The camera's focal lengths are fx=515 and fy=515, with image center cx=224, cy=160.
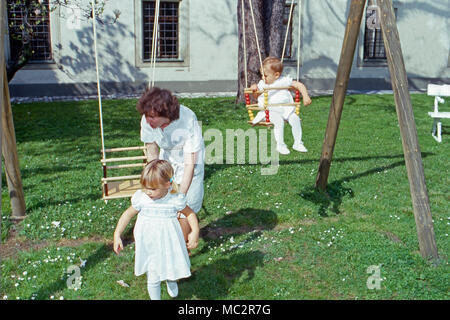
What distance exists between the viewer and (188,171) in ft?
15.5

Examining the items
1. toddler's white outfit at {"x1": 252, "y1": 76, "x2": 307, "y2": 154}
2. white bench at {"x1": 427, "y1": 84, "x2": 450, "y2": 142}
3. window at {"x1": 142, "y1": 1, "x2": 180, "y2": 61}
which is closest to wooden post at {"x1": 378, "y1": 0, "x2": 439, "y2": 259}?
toddler's white outfit at {"x1": 252, "y1": 76, "x2": 307, "y2": 154}

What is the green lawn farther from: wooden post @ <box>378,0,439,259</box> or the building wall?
the building wall

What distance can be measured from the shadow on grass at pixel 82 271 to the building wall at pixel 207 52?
44.7ft

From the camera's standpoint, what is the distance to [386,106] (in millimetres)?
15984

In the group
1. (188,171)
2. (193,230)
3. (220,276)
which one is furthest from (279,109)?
(193,230)

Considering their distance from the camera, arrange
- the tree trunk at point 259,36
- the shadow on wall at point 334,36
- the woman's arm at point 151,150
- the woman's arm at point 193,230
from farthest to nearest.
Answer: the shadow on wall at point 334,36 < the tree trunk at point 259,36 < the woman's arm at point 151,150 < the woman's arm at point 193,230

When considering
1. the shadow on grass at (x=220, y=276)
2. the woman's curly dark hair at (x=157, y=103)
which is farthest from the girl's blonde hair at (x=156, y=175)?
the shadow on grass at (x=220, y=276)

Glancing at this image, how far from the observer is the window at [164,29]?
1875cm

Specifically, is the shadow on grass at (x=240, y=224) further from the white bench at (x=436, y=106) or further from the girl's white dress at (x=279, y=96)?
the white bench at (x=436, y=106)

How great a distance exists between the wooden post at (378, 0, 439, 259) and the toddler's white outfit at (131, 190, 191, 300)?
258 centimetres

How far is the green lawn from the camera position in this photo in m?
4.82

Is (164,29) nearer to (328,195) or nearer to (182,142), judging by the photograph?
(328,195)
